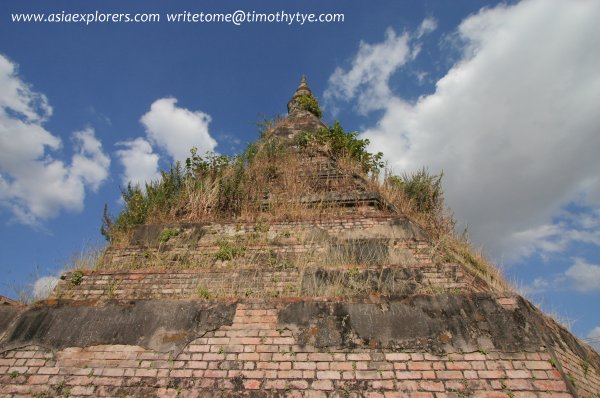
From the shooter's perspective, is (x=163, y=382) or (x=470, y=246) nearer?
(x=163, y=382)

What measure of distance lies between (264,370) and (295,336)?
49 cm

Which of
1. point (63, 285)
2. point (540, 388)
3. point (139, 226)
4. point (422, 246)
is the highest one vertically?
point (139, 226)

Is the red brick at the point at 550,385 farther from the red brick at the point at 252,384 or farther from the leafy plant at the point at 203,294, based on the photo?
the leafy plant at the point at 203,294

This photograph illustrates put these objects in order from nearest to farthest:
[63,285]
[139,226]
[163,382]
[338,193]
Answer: [163,382] → [63,285] → [139,226] → [338,193]

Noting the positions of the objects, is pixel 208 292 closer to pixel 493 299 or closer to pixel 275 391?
pixel 275 391

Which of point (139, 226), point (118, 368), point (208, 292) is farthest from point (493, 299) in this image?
point (139, 226)

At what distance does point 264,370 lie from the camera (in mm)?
3855

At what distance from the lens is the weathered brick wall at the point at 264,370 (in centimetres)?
360

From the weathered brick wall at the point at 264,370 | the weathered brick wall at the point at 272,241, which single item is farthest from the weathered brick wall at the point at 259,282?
the weathered brick wall at the point at 264,370

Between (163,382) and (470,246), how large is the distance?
20.8 feet

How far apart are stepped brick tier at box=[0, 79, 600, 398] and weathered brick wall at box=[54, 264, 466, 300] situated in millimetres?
18

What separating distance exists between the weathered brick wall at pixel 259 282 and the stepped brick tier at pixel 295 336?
0.06 feet

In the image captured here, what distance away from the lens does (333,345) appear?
397 cm

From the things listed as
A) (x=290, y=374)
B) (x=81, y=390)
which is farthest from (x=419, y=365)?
(x=81, y=390)
